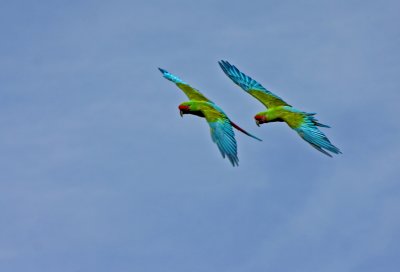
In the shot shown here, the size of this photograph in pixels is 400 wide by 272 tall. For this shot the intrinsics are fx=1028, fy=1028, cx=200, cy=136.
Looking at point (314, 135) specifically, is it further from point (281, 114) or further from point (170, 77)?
point (170, 77)

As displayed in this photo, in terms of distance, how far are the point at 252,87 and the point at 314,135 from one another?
7837 mm

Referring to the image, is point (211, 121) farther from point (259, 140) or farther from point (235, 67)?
point (235, 67)

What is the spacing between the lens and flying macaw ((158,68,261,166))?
54969 millimetres

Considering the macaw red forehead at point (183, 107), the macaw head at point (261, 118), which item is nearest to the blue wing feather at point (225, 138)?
the macaw red forehead at point (183, 107)

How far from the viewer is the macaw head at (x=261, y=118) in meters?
60.8

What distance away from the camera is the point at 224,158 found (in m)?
53.9

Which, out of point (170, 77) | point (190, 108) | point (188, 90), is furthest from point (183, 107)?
point (170, 77)

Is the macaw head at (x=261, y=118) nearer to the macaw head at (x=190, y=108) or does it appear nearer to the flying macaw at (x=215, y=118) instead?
the flying macaw at (x=215, y=118)

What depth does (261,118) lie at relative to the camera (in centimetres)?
6081

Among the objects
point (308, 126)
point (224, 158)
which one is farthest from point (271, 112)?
point (224, 158)

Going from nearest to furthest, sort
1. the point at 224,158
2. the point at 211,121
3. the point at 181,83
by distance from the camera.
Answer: the point at 224,158, the point at 211,121, the point at 181,83

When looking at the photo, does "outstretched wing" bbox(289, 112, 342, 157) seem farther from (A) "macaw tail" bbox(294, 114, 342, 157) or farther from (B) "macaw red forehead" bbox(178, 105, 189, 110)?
(B) "macaw red forehead" bbox(178, 105, 189, 110)

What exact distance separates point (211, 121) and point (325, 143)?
21.3ft

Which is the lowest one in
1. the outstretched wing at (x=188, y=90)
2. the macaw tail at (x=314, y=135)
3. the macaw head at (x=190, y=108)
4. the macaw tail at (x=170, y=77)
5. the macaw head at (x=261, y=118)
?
the macaw tail at (x=314, y=135)
